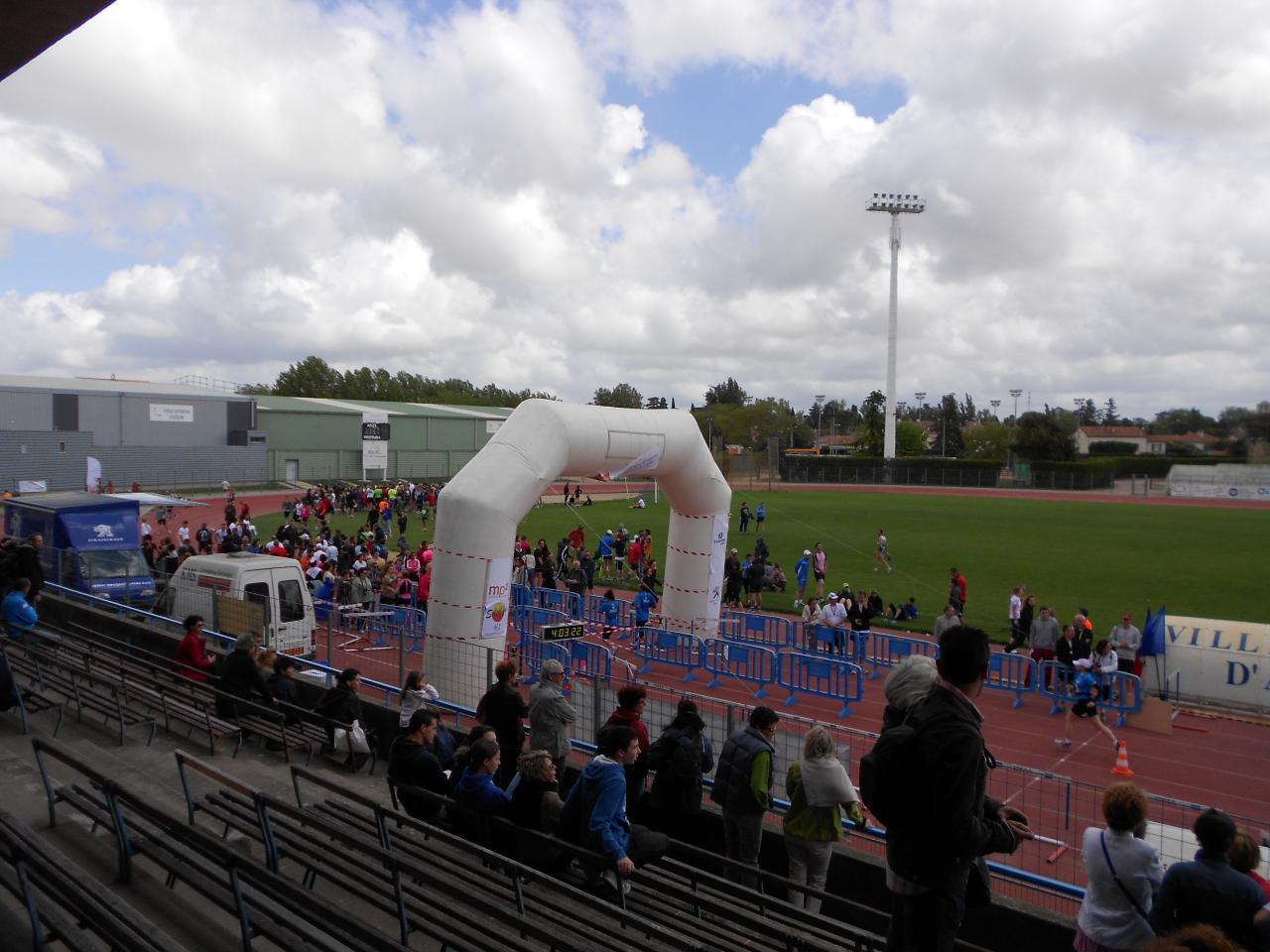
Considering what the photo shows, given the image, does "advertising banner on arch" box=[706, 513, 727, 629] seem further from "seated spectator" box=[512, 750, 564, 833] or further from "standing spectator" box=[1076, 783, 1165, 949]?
"standing spectator" box=[1076, 783, 1165, 949]

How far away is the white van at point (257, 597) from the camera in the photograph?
15.2m

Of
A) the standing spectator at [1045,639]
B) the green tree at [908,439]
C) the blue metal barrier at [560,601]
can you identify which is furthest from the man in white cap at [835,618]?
the green tree at [908,439]

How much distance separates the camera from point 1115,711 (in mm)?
14938

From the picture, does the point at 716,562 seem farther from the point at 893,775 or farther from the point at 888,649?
the point at 893,775

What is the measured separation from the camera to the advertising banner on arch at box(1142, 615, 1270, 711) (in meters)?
15.4

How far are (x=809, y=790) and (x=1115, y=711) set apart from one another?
1136 cm

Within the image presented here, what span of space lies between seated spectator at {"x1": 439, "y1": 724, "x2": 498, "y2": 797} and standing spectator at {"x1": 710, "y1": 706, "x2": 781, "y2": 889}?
1532 mm

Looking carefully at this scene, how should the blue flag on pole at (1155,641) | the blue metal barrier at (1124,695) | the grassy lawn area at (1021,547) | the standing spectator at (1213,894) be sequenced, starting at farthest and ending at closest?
1. the grassy lawn area at (1021,547)
2. the blue flag on pole at (1155,641)
3. the blue metal barrier at (1124,695)
4. the standing spectator at (1213,894)

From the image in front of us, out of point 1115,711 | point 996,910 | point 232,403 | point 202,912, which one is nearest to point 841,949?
point 996,910

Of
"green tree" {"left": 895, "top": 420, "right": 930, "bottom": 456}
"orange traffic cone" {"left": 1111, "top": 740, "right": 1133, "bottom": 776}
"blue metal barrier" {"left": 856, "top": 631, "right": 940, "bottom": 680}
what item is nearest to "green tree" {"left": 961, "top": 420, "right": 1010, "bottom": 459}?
"green tree" {"left": 895, "top": 420, "right": 930, "bottom": 456}

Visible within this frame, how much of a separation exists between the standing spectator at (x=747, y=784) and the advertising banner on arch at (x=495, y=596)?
7.75m

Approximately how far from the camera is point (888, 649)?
18375mm

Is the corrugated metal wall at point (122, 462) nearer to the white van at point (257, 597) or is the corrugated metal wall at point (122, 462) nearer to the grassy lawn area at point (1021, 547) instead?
the grassy lawn area at point (1021, 547)

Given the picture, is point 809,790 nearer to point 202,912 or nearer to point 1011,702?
point 202,912
